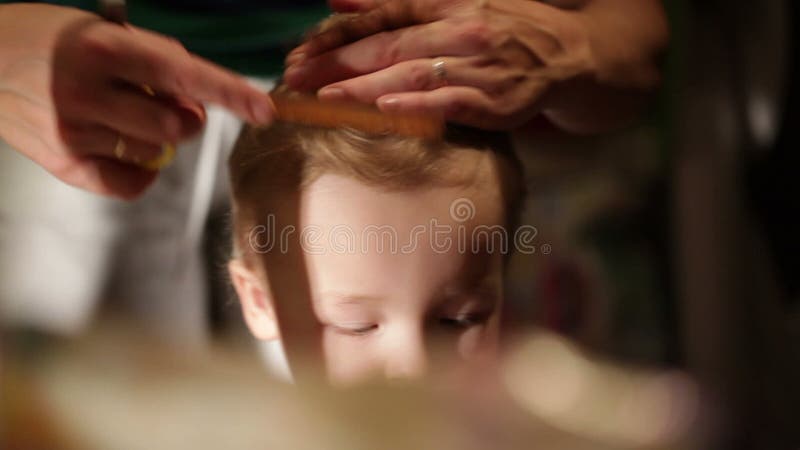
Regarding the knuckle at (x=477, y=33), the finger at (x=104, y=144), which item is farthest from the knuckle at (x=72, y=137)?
the knuckle at (x=477, y=33)

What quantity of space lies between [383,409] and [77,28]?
0.25 meters

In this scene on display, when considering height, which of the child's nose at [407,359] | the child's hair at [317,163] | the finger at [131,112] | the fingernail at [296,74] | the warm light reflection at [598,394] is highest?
the fingernail at [296,74]

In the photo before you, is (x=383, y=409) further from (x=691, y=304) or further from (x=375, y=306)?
(x=691, y=304)

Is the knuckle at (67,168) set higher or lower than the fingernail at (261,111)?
lower

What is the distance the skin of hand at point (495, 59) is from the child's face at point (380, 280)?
5 cm

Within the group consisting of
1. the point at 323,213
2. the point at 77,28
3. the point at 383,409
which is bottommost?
the point at 383,409

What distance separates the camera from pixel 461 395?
14.0 inches

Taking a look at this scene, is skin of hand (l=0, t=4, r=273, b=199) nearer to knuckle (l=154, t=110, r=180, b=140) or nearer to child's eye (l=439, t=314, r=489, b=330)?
knuckle (l=154, t=110, r=180, b=140)

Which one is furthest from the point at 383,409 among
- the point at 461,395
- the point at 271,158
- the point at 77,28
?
the point at 77,28

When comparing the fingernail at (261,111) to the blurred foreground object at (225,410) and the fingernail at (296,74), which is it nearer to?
the fingernail at (296,74)

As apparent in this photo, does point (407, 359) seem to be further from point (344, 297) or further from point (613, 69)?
point (613, 69)

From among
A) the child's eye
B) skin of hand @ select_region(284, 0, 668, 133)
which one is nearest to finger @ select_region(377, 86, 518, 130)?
skin of hand @ select_region(284, 0, 668, 133)

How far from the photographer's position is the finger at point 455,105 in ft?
1.17

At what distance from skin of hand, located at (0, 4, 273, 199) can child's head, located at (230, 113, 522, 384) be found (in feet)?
0.10
